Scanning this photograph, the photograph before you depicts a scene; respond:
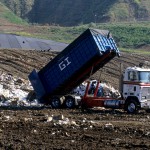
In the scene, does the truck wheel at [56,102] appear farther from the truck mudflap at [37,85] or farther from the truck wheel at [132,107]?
the truck wheel at [132,107]

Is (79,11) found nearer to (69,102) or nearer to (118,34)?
(118,34)

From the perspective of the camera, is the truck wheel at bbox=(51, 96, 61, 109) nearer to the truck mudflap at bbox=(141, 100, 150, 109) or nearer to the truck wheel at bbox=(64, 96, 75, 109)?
the truck wheel at bbox=(64, 96, 75, 109)

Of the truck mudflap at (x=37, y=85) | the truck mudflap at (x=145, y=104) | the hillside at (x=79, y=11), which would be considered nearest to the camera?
the truck mudflap at (x=145, y=104)

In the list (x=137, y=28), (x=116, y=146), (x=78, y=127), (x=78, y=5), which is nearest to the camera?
(x=116, y=146)

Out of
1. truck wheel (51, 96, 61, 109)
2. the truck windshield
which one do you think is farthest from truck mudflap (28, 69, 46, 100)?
the truck windshield

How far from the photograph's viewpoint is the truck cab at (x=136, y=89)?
2075 centimetres

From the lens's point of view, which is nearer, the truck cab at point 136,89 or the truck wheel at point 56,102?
the truck cab at point 136,89

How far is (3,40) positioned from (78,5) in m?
55.7

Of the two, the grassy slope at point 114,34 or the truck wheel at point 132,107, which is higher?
the grassy slope at point 114,34

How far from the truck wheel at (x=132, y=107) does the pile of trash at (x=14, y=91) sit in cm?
603

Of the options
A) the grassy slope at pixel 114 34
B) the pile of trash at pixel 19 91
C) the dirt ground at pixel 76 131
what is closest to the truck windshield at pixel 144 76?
the dirt ground at pixel 76 131

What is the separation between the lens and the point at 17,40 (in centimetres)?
5359

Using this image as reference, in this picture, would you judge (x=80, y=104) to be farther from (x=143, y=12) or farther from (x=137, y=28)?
(x=143, y=12)

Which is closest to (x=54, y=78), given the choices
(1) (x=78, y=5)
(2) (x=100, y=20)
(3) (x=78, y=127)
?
(3) (x=78, y=127)
